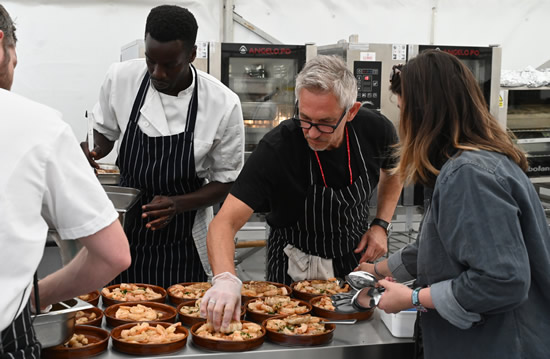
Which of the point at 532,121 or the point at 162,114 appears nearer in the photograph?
the point at 162,114

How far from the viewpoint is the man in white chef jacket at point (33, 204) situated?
99 centimetres

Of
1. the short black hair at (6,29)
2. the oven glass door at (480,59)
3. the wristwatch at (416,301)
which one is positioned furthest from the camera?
the oven glass door at (480,59)

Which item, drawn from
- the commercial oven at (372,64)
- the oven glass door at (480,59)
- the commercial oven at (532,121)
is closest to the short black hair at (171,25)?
the commercial oven at (372,64)

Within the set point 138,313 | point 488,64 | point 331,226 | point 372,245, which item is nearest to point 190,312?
point 138,313

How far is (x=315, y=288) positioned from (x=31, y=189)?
130 cm

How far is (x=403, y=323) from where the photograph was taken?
1712 millimetres

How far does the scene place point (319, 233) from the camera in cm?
229

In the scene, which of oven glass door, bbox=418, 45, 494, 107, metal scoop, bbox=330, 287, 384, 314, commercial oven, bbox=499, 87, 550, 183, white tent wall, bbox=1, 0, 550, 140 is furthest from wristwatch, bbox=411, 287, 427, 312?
white tent wall, bbox=1, 0, 550, 140

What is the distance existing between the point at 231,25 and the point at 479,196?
4323mm

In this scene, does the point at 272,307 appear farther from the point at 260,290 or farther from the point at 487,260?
the point at 487,260

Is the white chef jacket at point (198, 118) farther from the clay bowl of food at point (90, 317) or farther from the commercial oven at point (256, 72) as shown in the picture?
the commercial oven at point (256, 72)

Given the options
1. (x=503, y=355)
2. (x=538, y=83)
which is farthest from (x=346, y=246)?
(x=538, y=83)

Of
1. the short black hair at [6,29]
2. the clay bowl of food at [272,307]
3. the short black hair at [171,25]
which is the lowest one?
the clay bowl of food at [272,307]

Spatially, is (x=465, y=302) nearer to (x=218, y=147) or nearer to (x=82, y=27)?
(x=218, y=147)
